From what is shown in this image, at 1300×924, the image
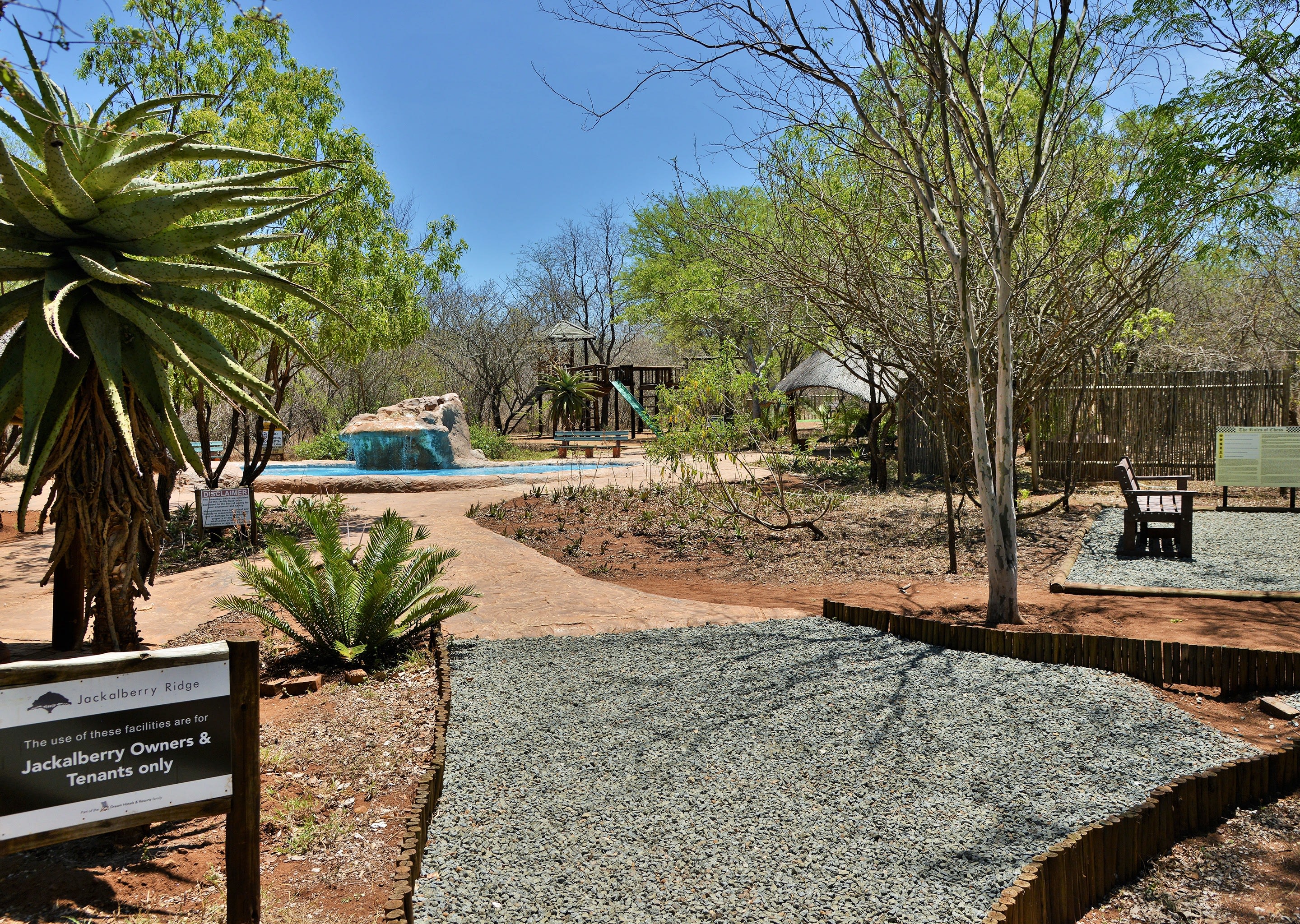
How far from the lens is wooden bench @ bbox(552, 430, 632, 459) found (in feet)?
72.2

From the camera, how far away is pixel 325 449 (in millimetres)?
22000

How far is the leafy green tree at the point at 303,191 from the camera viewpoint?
966 centimetres

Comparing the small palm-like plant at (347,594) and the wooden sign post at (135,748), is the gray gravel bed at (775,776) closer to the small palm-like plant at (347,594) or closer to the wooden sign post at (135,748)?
the small palm-like plant at (347,594)

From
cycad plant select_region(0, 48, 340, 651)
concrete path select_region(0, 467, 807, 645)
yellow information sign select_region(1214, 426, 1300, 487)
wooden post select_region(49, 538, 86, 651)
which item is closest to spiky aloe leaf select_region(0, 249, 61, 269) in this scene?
cycad plant select_region(0, 48, 340, 651)

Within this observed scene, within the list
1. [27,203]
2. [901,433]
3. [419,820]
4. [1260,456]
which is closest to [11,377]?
[27,203]

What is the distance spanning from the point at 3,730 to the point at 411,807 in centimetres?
147

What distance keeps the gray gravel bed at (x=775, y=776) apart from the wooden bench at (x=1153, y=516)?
→ 425cm

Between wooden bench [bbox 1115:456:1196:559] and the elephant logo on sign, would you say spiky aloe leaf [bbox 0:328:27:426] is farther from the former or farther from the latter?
wooden bench [bbox 1115:456:1196:559]

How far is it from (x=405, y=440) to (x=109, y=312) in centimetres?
1487

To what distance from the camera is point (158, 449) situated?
11.6 feet

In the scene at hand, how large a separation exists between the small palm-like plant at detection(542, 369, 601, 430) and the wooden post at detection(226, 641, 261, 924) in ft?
78.5

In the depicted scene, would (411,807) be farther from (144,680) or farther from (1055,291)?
(1055,291)

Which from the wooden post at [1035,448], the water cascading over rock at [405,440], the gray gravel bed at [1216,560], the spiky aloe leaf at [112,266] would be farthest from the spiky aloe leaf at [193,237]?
the water cascading over rock at [405,440]

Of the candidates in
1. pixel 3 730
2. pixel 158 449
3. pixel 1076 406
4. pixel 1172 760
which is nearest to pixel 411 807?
pixel 3 730
